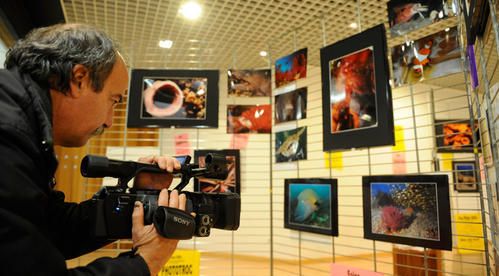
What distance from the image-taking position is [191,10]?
1700 millimetres

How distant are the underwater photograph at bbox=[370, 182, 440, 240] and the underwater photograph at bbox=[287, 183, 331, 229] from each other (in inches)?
8.7

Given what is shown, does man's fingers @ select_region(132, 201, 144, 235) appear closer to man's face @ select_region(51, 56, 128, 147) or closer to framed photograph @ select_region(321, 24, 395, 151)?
man's face @ select_region(51, 56, 128, 147)

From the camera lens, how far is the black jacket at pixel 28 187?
18.6 inches

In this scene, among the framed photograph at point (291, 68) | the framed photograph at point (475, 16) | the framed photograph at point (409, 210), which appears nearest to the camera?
the framed photograph at point (475, 16)

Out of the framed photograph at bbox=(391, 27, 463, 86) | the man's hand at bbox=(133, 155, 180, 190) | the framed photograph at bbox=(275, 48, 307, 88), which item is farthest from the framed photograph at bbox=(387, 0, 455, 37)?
the man's hand at bbox=(133, 155, 180, 190)

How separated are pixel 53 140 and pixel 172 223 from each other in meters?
0.28

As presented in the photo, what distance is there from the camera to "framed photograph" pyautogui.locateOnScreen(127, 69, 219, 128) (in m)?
1.67

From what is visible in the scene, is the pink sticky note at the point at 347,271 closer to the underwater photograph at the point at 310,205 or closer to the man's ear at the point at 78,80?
the underwater photograph at the point at 310,205

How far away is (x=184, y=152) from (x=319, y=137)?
1.62m

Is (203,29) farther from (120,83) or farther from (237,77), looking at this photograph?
(120,83)

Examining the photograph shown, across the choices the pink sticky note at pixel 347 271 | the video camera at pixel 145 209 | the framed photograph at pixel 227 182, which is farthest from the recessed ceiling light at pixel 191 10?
the pink sticky note at pixel 347 271

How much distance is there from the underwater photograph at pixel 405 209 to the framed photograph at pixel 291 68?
0.61m

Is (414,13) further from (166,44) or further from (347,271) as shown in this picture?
(166,44)

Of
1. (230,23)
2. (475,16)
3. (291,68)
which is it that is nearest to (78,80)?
(475,16)
